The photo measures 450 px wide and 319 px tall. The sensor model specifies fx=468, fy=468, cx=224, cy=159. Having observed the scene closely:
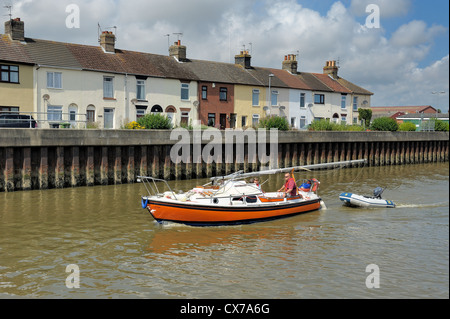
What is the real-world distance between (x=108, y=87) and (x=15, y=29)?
8.10 metres

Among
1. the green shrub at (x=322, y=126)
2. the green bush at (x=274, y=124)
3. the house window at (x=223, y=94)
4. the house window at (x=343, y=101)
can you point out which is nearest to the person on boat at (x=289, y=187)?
the green bush at (x=274, y=124)

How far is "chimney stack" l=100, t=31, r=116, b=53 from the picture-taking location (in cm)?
4066

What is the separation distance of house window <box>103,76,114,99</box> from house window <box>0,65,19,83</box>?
7036 mm

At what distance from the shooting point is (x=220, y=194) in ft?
59.3

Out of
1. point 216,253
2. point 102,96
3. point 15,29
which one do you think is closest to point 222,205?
point 216,253

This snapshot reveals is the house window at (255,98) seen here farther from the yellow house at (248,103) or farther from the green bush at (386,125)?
the green bush at (386,125)

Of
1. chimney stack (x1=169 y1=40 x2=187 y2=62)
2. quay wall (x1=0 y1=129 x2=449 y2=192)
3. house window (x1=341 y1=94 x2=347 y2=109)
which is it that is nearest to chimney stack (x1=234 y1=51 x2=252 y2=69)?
chimney stack (x1=169 y1=40 x2=187 y2=62)

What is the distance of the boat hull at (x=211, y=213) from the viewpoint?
16.9 m

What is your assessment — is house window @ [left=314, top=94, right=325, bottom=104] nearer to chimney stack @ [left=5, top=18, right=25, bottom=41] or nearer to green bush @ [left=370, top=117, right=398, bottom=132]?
green bush @ [left=370, top=117, right=398, bottom=132]

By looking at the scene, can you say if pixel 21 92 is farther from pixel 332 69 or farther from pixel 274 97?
pixel 332 69

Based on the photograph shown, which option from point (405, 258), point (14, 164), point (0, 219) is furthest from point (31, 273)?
point (14, 164)

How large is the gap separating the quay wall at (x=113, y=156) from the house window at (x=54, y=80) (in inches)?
462
